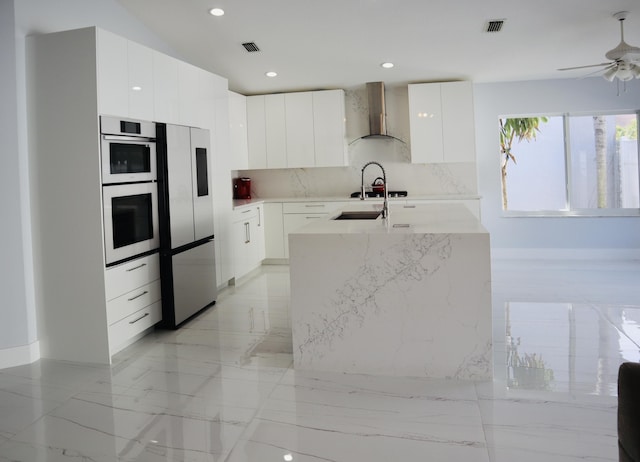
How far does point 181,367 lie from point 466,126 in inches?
175

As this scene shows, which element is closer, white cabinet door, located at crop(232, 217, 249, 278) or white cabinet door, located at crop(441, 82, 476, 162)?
white cabinet door, located at crop(232, 217, 249, 278)

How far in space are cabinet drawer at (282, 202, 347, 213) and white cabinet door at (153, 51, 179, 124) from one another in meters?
2.53

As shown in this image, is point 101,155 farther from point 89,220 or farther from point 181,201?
point 181,201

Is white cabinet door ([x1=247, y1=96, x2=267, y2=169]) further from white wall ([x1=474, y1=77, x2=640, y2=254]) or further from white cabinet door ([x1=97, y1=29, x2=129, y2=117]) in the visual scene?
white cabinet door ([x1=97, y1=29, x2=129, y2=117])

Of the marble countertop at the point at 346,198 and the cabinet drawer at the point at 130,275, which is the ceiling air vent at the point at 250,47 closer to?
the marble countertop at the point at 346,198

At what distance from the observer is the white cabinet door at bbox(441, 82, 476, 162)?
6.16 metres

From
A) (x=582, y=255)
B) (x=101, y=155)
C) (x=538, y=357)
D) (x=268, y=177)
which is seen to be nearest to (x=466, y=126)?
(x=582, y=255)

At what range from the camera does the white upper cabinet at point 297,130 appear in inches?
257

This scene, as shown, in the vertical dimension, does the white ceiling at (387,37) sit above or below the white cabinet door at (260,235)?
above

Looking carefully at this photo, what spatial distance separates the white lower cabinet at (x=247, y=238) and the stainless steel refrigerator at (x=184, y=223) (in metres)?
0.86

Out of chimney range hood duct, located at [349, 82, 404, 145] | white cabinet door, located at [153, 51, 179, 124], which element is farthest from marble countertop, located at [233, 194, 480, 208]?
white cabinet door, located at [153, 51, 179, 124]

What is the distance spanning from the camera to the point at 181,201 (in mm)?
4152

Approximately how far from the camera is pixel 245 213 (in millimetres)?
5922

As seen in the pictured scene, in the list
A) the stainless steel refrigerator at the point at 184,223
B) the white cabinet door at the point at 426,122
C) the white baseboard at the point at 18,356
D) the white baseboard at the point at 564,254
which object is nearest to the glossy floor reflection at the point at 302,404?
the white baseboard at the point at 18,356
